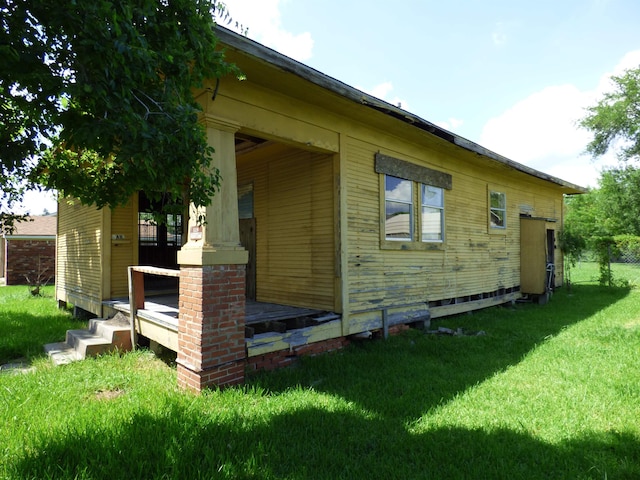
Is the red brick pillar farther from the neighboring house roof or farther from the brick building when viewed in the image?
the neighboring house roof

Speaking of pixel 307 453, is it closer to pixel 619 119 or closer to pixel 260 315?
pixel 260 315

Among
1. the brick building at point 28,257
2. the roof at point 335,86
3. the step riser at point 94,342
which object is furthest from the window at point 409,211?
the brick building at point 28,257

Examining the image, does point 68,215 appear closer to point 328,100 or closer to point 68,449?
point 328,100

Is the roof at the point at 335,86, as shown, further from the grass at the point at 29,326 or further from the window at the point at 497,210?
the grass at the point at 29,326

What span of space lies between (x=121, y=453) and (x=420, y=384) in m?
3.26

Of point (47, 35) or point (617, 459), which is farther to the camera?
point (617, 459)

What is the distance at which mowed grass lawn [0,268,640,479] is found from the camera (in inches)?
115

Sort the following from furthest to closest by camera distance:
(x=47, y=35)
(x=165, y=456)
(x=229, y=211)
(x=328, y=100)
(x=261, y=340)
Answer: (x=328, y=100), (x=261, y=340), (x=229, y=211), (x=165, y=456), (x=47, y=35)

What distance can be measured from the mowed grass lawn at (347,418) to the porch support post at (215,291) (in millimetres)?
297

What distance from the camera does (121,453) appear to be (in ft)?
9.73

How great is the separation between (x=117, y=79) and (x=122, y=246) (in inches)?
247

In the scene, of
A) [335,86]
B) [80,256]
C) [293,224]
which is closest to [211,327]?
[293,224]

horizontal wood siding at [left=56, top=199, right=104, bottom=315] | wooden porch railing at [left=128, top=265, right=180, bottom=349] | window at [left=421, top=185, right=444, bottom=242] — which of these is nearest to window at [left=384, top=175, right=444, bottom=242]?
window at [left=421, top=185, right=444, bottom=242]

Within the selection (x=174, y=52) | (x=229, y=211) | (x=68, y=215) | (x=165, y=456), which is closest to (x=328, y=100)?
(x=229, y=211)
